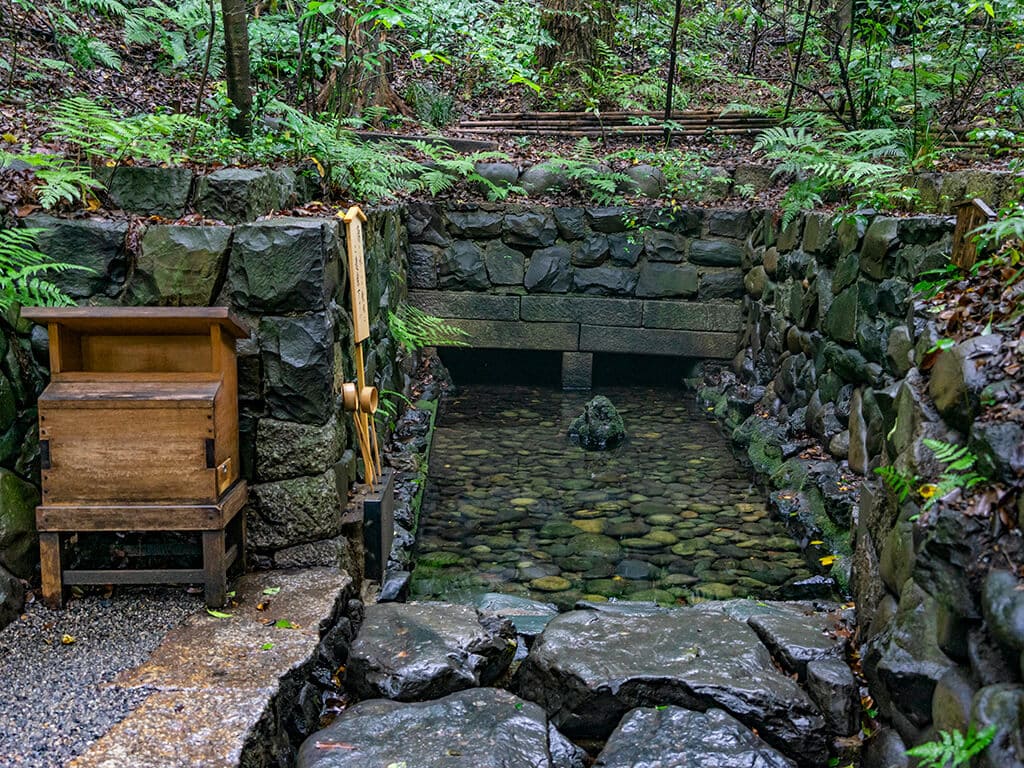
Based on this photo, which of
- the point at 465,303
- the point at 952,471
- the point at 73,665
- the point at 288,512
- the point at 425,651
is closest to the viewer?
the point at 952,471

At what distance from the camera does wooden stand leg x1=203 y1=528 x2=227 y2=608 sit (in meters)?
3.21

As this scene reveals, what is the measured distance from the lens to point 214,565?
Result: 3.23m

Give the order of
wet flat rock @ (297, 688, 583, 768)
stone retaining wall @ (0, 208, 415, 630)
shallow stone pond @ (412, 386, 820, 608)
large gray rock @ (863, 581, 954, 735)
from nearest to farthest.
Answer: large gray rock @ (863, 581, 954, 735)
wet flat rock @ (297, 688, 583, 768)
stone retaining wall @ (0, 208, 415, 630)
shallow stone pond @ (412, 386, 820, 608)

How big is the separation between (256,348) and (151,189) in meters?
0.91

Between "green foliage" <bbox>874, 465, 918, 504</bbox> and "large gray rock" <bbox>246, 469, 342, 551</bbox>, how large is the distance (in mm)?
2328

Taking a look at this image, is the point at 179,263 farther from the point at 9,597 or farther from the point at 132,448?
the point at 9,597

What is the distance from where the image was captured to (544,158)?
8.81 metres

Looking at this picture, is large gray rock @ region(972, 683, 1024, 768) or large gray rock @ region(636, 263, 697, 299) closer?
large gray rock @ region(972, 683, 1024, 768)

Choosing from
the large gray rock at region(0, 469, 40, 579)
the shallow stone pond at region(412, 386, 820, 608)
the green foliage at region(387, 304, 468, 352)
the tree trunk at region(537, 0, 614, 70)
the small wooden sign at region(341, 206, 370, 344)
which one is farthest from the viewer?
→ the tree trunk at region(537, 0, 614, 70)

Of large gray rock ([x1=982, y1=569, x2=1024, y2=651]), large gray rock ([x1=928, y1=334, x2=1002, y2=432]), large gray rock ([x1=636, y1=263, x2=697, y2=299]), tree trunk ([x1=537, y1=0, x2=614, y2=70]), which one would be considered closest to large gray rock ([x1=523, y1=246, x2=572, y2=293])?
large gray rock ([x1=636, y1=263, x2=697, y2=299])

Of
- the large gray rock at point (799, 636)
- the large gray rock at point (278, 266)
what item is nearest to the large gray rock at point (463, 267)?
the large gray rock at point (278, 266)

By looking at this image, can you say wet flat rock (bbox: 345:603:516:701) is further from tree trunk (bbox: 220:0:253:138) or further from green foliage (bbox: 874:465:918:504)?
tree trunk (bbox: 220:0:253:138)

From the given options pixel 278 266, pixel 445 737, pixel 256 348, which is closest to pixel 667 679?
pixel 445 737

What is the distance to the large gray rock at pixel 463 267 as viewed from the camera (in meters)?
8.36
